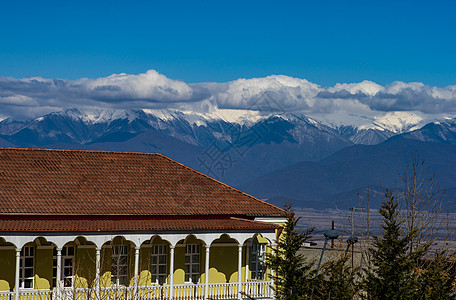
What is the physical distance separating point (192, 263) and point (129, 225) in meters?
4.93

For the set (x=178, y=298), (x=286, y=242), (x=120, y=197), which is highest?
(x=120, y=197)

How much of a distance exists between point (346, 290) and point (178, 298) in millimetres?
12198

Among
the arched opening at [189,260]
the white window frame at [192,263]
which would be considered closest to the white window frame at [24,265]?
the arched opening at [189,260]

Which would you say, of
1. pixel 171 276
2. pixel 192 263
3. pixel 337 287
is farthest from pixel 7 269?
pixel 337 287

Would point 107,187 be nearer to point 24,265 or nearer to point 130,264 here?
point 130,264

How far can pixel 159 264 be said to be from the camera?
119 ft

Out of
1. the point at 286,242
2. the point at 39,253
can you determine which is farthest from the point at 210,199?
the point at 286,242

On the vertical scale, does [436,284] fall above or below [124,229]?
below

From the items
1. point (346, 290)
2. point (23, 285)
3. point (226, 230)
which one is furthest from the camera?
point (226, 230)

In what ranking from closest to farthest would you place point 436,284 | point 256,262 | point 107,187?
point 436,284, point 107,187, point 256,262

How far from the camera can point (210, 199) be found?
3828cm

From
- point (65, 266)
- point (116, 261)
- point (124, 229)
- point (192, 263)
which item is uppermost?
point (124, 229)

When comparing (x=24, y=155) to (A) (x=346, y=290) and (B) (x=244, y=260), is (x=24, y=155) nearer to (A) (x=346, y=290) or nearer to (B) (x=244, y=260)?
(B) (x=244, y=260)

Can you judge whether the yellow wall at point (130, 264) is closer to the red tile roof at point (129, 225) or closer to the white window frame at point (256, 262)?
the white window frame at point (256, 262)
